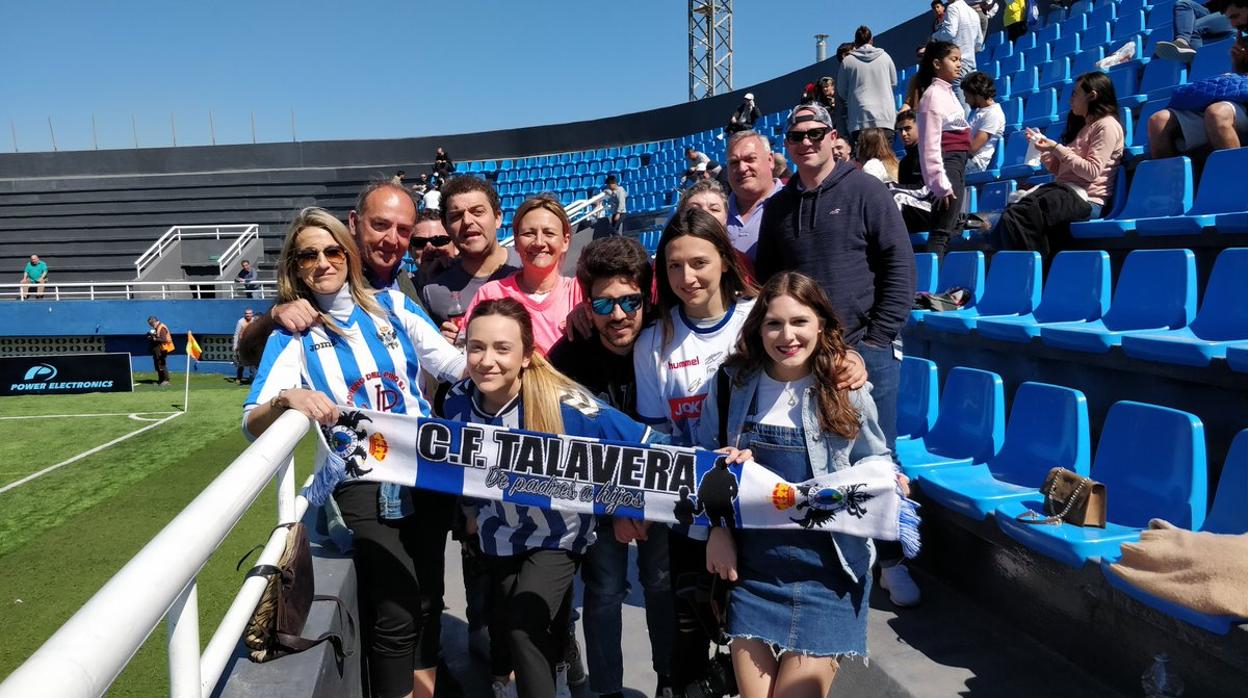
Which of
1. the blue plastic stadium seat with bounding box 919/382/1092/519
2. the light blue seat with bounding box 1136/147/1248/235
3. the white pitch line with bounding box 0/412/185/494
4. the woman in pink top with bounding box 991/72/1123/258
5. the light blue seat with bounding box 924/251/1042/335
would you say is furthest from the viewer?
the white pitch line with bounding box 0/412/185/494

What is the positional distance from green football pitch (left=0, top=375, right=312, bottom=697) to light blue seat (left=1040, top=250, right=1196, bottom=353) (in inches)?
172

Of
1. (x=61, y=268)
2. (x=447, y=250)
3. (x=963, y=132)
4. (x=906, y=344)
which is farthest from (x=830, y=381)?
(x=61, y=268)

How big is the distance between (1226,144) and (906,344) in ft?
6.85

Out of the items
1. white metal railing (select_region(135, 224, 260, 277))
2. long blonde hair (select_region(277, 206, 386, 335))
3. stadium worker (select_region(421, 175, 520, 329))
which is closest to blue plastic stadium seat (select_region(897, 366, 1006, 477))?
stadium worker (select_region(421, 175, 520, 329))

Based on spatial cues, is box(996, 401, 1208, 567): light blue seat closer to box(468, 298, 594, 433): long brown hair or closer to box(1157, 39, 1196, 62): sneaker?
box(468, 298, 594, 433): long brown hair

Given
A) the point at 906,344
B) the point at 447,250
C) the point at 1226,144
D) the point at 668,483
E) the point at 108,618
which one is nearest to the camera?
the point at 108,618

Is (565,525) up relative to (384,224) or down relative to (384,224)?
down

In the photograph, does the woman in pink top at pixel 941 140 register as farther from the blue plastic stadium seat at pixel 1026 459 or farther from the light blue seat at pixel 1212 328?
the blue plastic stadium seat at pixel 1026 459

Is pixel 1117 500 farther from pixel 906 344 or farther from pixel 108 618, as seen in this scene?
pixel 108 618

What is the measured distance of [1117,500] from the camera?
3.11m

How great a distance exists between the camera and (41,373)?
15414mm

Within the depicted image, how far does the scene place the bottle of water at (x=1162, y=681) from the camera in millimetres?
2629

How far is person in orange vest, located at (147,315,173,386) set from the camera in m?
17.7

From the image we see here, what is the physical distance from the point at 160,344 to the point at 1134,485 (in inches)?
739
